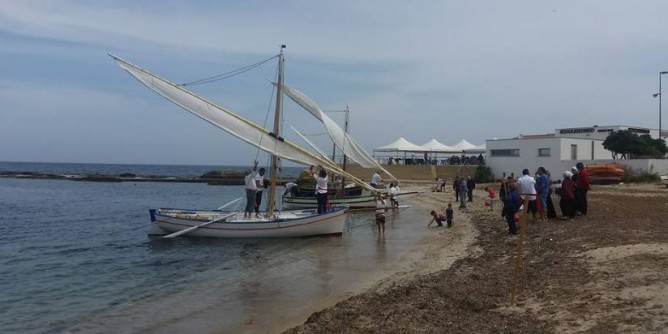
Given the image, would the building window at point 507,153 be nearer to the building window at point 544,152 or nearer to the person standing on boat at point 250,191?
the building window at point 544,152

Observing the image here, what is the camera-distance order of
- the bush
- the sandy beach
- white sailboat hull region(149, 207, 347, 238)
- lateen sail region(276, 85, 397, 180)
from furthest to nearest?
the bush, lateen sail region(276, 85, 397, 180), white sailboat hull region(149, 207, 347, 238), the sandy beach

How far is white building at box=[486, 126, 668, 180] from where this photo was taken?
4650 cm

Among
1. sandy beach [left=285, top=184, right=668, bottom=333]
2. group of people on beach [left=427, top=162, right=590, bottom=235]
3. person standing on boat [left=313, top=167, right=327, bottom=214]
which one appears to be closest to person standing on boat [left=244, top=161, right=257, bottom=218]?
person standing on boat [left=313, top=167, right=327, bottom=214]

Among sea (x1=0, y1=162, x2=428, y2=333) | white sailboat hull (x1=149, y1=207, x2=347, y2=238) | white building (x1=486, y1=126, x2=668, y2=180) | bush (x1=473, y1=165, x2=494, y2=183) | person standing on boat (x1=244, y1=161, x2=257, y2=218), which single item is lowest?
sea (x1=0, y1=162, x2=428, y2=333)

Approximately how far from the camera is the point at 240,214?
25250 mm

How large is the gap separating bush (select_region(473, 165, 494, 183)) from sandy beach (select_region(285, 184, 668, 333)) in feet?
124

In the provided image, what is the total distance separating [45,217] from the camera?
36.7m

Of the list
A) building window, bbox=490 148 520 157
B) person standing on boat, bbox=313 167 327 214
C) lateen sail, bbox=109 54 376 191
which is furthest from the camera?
building window, bbox=490 148 520 157

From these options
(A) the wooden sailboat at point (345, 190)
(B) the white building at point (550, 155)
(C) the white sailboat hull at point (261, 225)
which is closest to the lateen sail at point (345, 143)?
(A) the wooden sailboat at point (345, 190)

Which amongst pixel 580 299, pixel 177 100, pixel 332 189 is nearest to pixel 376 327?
pixel 580 299

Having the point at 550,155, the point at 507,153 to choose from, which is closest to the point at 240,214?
the point at 550,155

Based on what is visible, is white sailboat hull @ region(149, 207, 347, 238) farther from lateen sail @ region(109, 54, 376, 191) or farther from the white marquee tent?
the white marquee tent

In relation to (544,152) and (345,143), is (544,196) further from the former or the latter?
(544,152)

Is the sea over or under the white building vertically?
under
